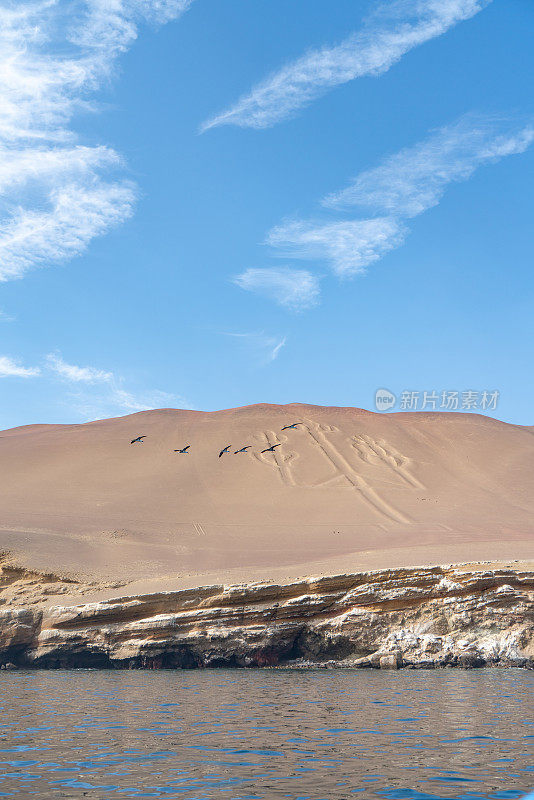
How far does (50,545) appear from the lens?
29.0 metres

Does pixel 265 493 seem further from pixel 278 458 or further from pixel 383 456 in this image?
pixel 383 456

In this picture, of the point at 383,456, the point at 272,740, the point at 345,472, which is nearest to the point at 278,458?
the point at 345,472

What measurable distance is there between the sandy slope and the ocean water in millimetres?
10413

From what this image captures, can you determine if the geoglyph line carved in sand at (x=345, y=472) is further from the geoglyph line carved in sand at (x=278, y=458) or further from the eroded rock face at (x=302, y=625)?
the eroded rock face at (x=302, y=625)

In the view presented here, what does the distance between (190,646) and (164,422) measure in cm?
4347

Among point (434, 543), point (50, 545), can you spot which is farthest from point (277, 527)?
point (50, 545)

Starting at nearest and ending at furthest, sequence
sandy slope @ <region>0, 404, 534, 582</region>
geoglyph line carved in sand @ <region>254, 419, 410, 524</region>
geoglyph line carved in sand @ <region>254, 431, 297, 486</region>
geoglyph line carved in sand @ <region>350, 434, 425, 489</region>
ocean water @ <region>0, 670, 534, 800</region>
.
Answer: ocean water @ <region>0, 670, 534, 800</region> < sandy slope @ <region>0, 404, 534, 582</region> < geoglyph line carved in sand @ <region>254, 419, 410, 524</region> < geoglyph line carved in sand @ <region>254, 431, 297, 486</region> < geoglyph line carved in sand @ <region>350, 434, 425, 489</region>

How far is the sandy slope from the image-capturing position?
2912 cm

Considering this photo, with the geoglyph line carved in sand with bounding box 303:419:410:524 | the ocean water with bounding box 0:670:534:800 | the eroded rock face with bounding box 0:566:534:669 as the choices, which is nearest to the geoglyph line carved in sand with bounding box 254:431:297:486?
the geoglyph line carved in sand with bounding box 303:419:410:524

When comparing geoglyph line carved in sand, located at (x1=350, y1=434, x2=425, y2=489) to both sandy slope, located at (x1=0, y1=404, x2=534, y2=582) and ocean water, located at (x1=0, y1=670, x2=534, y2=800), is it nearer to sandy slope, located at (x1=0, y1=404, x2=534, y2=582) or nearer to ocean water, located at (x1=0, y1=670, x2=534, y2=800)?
sandy slope, located at (x1=0, y1=404, x2=534, y2=582)

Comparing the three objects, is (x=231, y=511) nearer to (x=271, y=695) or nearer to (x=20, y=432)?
(x=271, y=695)

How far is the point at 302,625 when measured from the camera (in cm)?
2134

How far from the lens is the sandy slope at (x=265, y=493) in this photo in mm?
29125

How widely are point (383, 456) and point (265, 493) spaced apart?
12.9 meters
